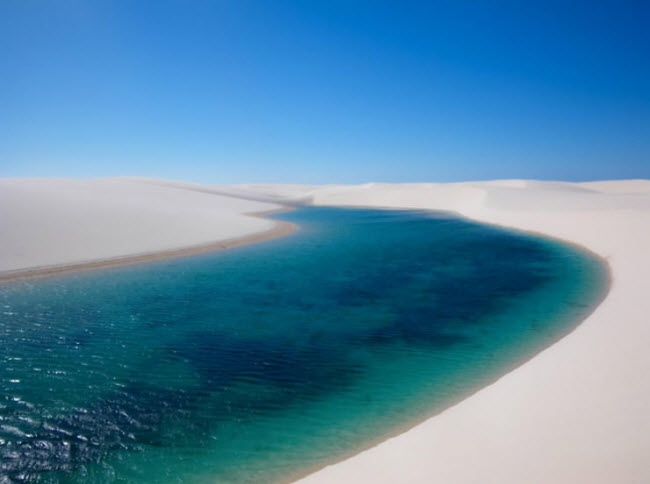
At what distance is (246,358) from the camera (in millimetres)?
6637

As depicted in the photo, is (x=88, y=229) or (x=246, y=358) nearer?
(x=246, y=358)

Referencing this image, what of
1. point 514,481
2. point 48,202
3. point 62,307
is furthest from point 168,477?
point 48,202

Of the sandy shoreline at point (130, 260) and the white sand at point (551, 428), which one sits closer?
the white sand at point (551, 428)

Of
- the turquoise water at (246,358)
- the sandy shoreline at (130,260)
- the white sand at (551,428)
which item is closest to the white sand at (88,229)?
the sandy shoreline at (130,260)

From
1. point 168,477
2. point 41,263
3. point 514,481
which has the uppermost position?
point 41,263

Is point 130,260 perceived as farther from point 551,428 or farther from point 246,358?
point 551,428

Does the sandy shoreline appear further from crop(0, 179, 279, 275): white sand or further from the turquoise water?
the turquoise water

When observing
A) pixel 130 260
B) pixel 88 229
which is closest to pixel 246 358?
pixel 130 260

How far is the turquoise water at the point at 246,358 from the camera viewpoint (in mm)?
4266

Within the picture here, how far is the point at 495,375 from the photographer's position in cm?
564

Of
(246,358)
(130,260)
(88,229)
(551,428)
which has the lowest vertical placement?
(246,358)

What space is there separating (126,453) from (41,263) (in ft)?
42.9

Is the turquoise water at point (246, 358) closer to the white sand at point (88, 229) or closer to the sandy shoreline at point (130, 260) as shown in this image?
the sandy shoreline at point (130, 260)

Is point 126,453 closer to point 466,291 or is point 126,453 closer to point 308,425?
point 308,425
